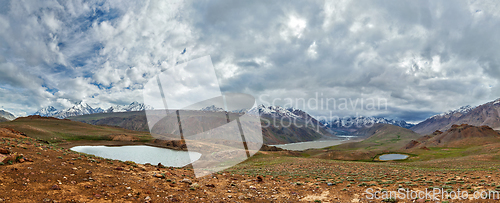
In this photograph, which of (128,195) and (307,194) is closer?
(128,195)

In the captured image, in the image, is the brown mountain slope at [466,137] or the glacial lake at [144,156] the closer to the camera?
the glacial lake at [144,156]

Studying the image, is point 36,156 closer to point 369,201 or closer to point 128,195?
point 128,195

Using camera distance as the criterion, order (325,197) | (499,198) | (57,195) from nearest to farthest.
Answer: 1. (57,195)
2. (499,198)
3. (325,197)

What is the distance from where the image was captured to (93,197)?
9578 millimetres

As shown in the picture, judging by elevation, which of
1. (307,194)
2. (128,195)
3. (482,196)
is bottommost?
(307,194)

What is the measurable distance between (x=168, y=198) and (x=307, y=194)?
30.8 ft

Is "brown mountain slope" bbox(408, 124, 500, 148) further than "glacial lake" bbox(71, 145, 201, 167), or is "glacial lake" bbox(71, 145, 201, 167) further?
"brown mountain slope" bbox(408, 124, 500, 148)

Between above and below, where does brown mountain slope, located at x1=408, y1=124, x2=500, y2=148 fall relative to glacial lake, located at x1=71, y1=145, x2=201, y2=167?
below

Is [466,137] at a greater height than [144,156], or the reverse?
[144,156]

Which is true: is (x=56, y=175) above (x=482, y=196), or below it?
above

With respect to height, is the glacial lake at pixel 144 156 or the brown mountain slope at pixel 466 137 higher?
the glacial lake at pixel 144 156

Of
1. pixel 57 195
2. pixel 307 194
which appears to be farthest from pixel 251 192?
pixel 57 195

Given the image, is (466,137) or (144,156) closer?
(144,156)

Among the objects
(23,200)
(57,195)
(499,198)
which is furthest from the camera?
(499,198)
